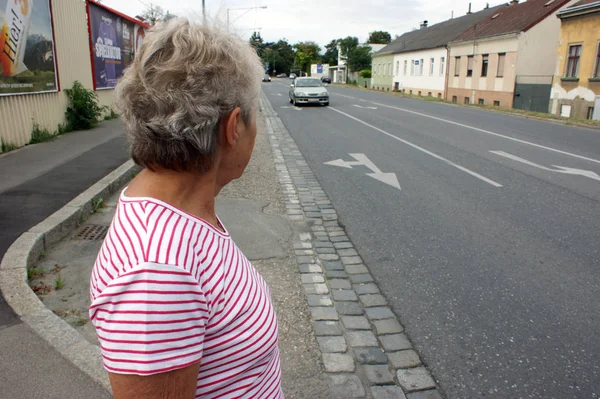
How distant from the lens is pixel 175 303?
3.23ft

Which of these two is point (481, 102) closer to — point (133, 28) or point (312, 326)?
point (133, 28)

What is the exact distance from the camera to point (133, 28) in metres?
17.4

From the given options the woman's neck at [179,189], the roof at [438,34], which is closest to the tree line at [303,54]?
the roof at [438,34]

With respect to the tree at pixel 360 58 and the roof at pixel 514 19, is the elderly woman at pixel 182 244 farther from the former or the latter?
the tree at pixel 360 58

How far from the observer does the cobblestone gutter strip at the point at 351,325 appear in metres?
2.85

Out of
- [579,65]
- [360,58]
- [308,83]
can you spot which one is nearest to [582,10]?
[579,65]

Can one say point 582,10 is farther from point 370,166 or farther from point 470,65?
point 370,166

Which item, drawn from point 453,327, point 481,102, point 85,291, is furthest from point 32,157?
point 481,102

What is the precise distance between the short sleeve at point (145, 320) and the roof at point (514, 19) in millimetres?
35620

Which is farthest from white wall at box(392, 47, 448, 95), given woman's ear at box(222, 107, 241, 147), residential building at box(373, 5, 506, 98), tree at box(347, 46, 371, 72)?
woman's ear at box(222, 107, 241, 147)

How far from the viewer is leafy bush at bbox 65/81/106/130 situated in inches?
476

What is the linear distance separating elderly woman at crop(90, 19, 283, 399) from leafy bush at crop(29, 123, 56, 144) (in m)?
10.4

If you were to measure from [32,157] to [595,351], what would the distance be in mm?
8910

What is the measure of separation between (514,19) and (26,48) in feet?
114
